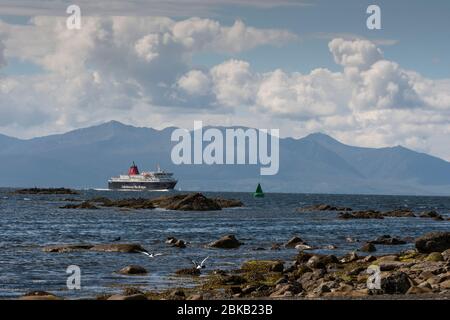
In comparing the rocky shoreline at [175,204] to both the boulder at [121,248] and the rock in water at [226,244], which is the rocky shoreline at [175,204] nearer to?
the rock in water at [226,244]

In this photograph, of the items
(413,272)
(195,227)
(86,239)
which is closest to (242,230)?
(195,227)

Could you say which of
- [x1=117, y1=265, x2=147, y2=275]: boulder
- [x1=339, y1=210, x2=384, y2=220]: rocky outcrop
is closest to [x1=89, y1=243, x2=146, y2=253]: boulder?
[x1=117, y1=265, x2=147, y2=275]: boulder

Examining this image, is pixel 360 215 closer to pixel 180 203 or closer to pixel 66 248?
pixel 180 203

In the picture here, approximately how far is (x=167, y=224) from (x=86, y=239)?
22.3m

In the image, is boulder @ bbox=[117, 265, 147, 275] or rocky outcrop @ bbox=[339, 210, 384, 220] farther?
rocky outcrop @ bbox=[339, 210, 384, 220]

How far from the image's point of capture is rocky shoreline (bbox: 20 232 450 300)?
29.4 m

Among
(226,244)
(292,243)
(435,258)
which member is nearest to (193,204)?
(292,243)

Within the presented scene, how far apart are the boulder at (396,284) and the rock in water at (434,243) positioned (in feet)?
67.8

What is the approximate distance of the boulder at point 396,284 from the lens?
1155 inches

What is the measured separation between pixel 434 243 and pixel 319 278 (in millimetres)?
15761

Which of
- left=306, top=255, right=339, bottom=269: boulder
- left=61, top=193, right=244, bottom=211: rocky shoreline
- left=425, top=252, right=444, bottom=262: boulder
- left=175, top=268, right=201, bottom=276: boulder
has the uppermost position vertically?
left=61, top=193, right=244, bottom=211: rocky shoreline

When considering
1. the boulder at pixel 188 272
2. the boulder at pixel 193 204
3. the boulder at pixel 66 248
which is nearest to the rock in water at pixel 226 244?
the boulder at pixel 66 248

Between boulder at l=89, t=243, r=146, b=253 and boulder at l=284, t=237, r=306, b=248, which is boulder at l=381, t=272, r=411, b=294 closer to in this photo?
boulder at l=89, t=243, r=146, b=253

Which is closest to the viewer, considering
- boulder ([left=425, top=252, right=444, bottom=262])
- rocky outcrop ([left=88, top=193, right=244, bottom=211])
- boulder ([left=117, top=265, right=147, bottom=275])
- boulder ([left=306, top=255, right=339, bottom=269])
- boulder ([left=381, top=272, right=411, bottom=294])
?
boulder ([left=381, top=272, right=411, bottom=294])
